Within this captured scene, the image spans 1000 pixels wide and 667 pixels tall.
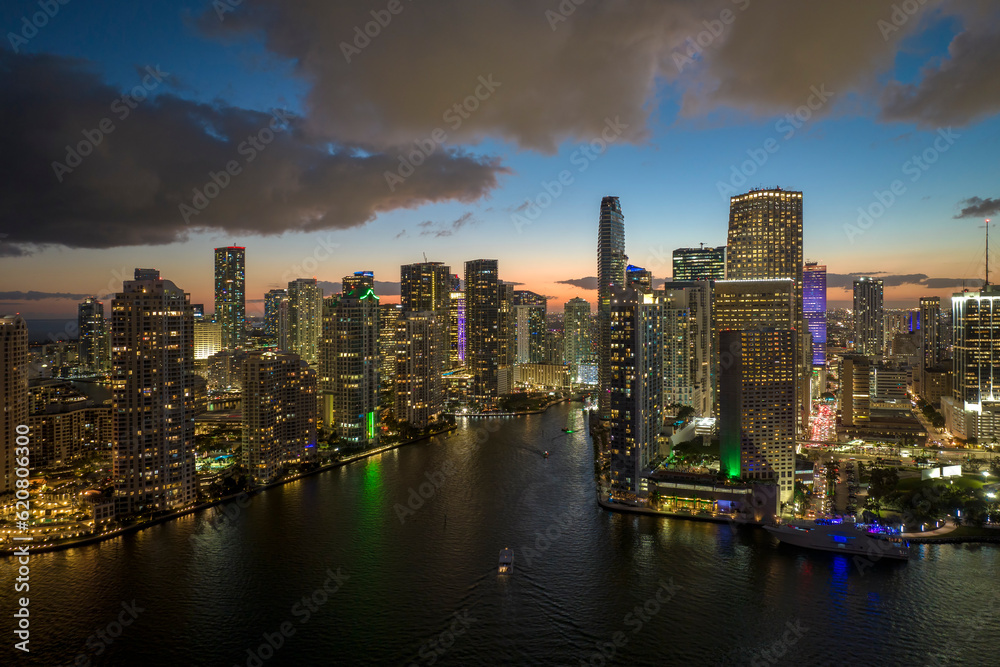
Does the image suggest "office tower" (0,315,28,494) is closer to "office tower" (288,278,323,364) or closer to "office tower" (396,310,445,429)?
"office tower" (396,310,445,429)

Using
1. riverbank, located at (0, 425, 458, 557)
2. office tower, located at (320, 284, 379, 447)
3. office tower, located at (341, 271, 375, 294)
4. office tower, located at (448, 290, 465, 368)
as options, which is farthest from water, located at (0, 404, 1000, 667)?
office tower, located at (448, 290, 465, 368)

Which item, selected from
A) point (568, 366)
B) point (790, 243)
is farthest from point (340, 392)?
point (790, 243)

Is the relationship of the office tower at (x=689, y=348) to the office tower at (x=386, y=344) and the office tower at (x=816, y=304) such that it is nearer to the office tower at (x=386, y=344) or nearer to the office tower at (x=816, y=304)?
the office tower at (x=816, y=304)

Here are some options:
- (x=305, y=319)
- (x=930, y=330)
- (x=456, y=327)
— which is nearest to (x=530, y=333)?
(x=456, y=327)

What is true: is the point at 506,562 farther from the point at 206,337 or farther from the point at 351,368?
the point at 206,337

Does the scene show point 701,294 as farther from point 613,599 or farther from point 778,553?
point 613,599

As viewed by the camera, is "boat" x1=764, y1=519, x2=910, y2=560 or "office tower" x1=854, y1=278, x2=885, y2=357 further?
"office tower" x1=854, y1=278, x2=885, y2=357

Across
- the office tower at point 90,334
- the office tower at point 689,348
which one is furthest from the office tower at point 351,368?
the office tower at point 90,334
